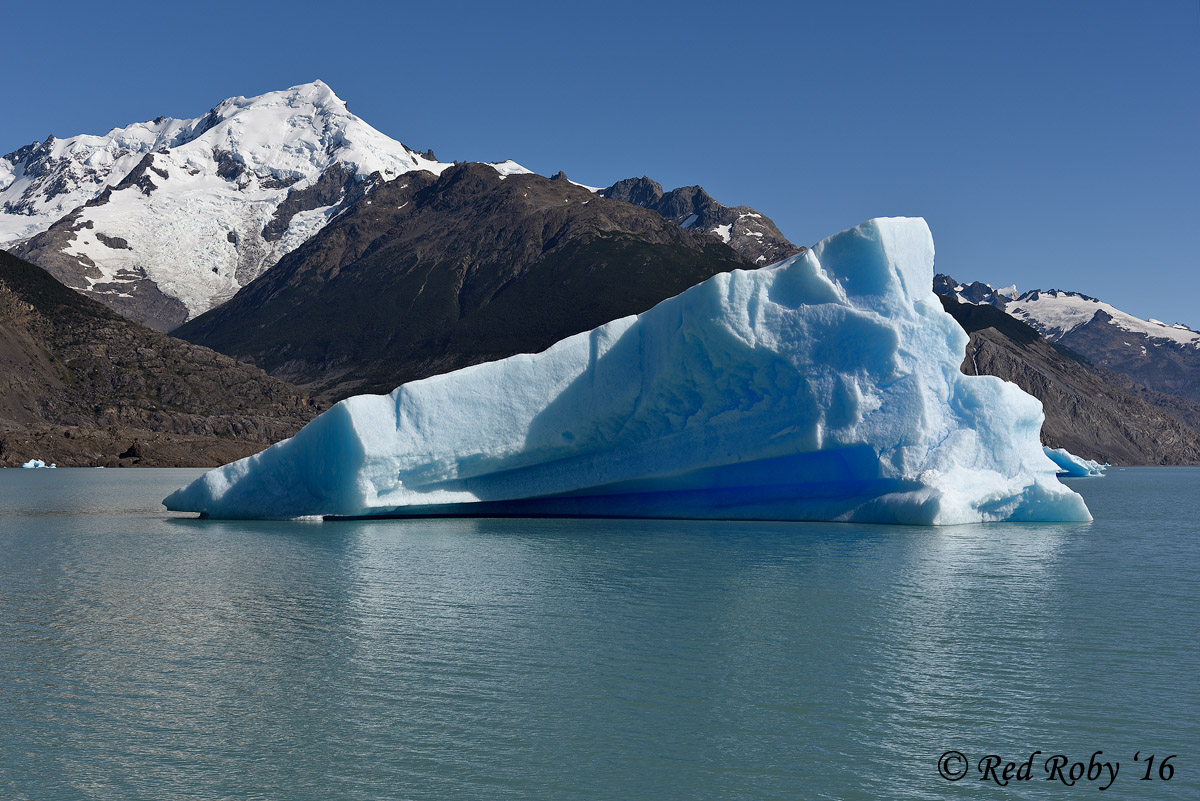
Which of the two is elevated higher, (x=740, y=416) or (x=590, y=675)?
(x=740, y=416)

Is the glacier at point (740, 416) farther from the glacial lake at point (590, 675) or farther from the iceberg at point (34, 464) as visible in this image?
the iceberg at point (34, 464)

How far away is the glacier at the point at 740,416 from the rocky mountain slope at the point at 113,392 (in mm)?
62625

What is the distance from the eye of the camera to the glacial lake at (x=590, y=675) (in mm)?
7746

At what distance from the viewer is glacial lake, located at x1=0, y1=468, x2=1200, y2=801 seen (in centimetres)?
775

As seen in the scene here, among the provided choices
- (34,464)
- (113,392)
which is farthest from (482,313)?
(34,464)

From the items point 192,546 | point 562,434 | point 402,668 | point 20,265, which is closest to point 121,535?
point 192,546

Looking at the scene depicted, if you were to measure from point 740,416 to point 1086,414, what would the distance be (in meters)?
171

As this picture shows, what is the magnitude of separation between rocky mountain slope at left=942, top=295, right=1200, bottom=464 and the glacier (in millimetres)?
146065

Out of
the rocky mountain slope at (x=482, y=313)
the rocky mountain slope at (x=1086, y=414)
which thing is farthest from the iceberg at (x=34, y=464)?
the rocky mountain slope at (x=1086, y=414)

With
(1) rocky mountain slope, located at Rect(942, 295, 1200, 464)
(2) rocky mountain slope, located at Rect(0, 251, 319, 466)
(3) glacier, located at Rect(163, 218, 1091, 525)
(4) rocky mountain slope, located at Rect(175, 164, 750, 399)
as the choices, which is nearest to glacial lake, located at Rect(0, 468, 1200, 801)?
(3) glacier, located at Rect(163, 218, 1091, 525)

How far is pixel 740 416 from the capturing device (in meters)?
24.4

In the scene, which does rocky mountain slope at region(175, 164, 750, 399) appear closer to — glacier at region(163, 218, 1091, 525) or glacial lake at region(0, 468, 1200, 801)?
glacier at region(163, 218, 1091, 525)

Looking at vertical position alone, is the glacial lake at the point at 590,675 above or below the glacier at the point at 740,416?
below

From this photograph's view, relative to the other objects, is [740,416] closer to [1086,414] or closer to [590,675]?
[590,675]
